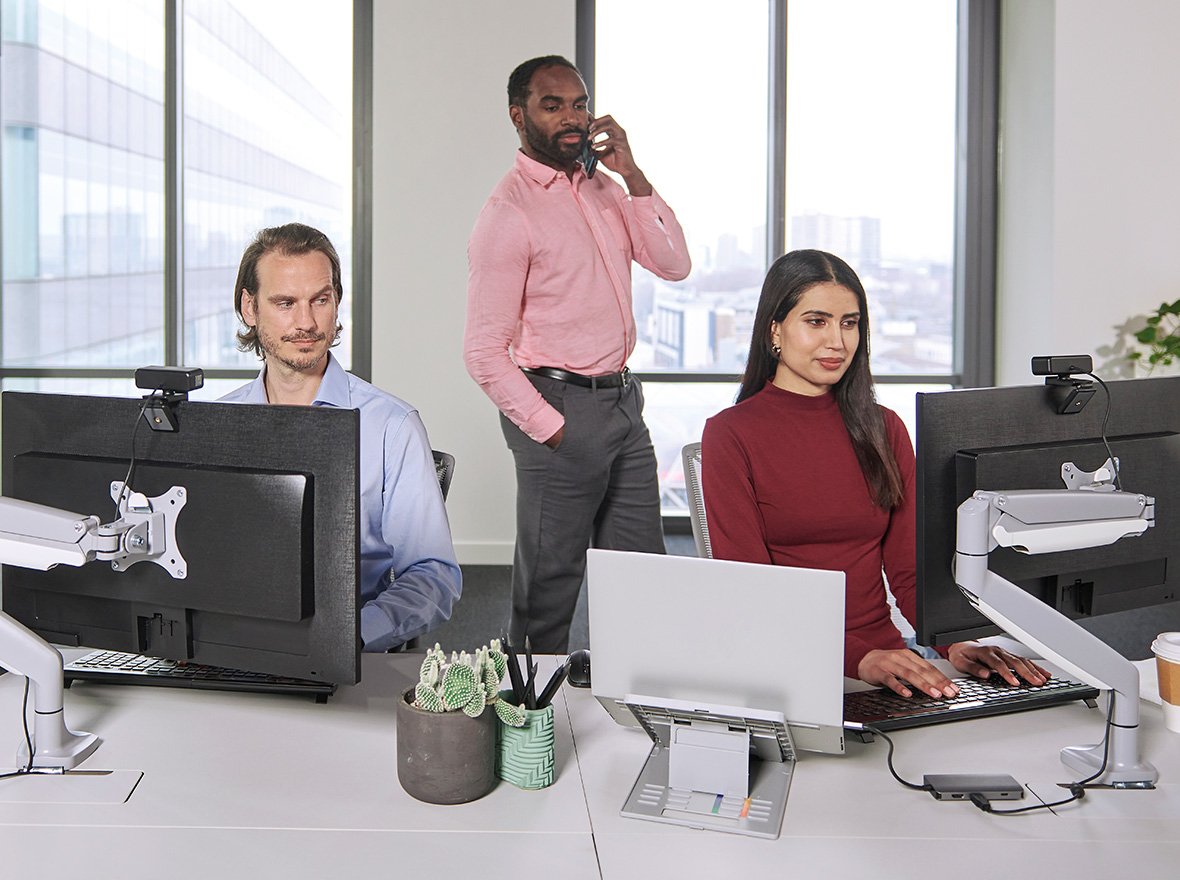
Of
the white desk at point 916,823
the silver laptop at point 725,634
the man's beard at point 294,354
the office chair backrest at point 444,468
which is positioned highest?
the man's beard at point 294,354

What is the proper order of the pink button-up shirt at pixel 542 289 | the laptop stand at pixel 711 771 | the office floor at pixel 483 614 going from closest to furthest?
1. the laptop stand at pixel 711 771
2. the pink button-up shirt at pixel 542 289
3. the office floor at pixel 483 614

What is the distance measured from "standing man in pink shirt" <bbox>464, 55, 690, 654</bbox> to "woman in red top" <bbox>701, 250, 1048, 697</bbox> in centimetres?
83

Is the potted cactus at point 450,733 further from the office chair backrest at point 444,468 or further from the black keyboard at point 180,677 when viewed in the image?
the office chair backrest at point 444,468

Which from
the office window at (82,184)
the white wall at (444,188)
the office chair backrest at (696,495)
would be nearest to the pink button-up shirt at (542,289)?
the office chair backrest at (696,495)

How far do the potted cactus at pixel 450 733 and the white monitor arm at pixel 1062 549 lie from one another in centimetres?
61

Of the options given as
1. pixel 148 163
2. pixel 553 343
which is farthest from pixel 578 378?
pixel 148 163

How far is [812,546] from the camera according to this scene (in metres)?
2.09

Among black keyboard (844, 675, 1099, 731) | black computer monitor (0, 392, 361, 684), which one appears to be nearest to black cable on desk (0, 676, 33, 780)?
black computer monitor (0, 392, 361, 684)

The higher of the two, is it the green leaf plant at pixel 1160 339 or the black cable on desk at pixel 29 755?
the green leaf plant at pixel 1160 339

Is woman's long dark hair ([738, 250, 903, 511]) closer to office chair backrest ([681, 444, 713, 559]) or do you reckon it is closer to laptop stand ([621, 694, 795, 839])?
office chair backrest ([681, 444, 713, 559])

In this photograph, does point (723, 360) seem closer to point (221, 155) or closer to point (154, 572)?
point (221, 155)

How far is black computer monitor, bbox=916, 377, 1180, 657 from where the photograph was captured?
59.3 inches

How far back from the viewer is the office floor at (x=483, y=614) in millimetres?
3887

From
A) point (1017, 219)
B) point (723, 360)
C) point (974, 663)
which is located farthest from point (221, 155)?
point (974, 663)
